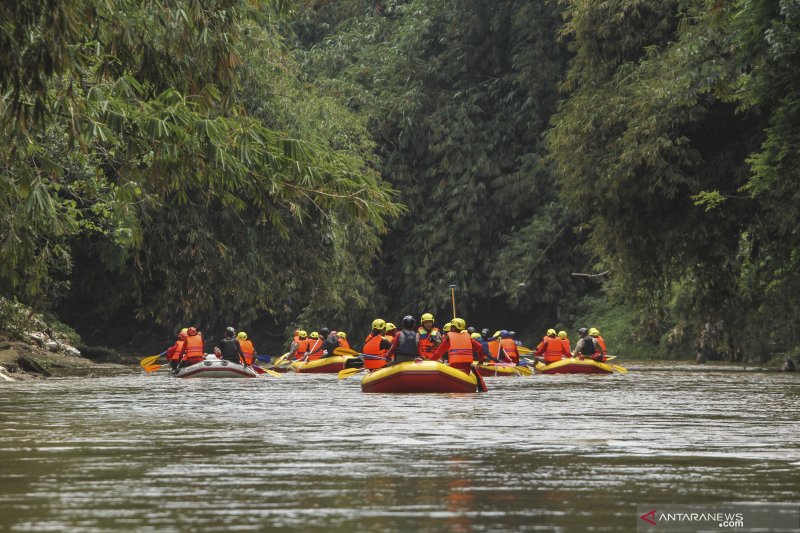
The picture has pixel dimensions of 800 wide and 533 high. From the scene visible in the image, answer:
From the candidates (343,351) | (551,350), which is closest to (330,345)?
(343,351)

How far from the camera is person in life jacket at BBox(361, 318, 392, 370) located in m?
30.8

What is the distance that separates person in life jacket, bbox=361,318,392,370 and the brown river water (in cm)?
832

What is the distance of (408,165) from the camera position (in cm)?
5666

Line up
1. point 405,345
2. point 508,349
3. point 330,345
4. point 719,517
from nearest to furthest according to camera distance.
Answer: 1. point 719,517
2. point 405,345
3. point 508,349
4. point 330,345

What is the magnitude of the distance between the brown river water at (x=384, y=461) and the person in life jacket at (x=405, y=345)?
8.61 ft

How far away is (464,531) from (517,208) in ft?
154

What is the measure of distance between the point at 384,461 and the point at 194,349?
23755mm

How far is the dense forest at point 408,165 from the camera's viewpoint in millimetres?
16906

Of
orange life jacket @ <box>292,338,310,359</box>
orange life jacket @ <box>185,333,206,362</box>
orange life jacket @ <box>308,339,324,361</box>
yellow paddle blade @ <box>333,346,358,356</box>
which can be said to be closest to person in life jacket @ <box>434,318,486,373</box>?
orange life jacket @ <box>185,333,206,362</box>

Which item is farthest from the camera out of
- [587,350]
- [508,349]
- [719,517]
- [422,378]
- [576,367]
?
[508,349]

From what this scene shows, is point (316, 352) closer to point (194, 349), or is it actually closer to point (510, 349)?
point (194, 349)

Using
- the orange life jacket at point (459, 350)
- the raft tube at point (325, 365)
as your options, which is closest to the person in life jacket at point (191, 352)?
the raft tube at point (325, 365)

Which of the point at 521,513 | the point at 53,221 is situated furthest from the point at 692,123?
the point at 521,513

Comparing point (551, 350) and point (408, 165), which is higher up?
point (408, 165)
